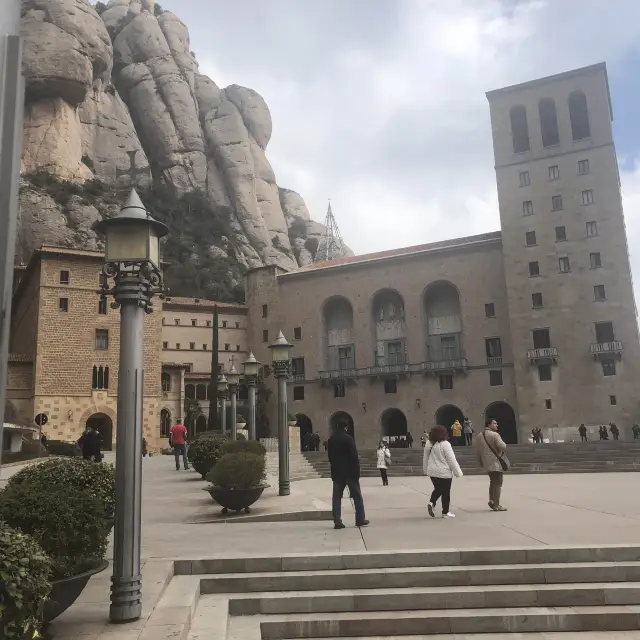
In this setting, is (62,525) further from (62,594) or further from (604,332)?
(604,332)

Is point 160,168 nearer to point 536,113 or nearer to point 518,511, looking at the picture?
point 536,113

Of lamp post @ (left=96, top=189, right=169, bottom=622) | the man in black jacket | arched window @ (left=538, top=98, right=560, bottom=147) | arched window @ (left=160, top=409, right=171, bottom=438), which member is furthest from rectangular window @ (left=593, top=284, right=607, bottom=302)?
lamp post @ (left=96, top=189, right=169, bottom=622)

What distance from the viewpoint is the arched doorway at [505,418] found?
4219 cm

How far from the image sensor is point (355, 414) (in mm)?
46406

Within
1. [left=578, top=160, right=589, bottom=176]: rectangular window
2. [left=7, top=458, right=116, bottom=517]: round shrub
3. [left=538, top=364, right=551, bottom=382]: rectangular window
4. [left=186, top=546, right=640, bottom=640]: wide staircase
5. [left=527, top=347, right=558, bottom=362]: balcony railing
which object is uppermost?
[left=578, top=160, right=589, bottom=176]: rectangular window

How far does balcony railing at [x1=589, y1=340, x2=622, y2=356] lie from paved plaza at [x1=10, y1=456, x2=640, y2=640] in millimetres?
26941

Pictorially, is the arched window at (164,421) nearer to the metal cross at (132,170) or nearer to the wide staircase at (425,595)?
the metal cross at (132,170)

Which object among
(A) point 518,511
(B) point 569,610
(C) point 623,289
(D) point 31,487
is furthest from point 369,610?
(C) point 623,289

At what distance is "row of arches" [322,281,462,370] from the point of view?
45438 millimetres

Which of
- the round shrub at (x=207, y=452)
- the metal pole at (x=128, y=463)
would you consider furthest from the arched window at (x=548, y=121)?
the metal pole at (x=128, y=463)

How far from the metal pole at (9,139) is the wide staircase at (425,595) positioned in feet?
10.7

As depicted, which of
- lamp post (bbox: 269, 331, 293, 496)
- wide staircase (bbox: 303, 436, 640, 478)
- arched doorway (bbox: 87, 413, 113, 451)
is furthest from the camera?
arched doorway (bbox: 87, 413, 113, 451)

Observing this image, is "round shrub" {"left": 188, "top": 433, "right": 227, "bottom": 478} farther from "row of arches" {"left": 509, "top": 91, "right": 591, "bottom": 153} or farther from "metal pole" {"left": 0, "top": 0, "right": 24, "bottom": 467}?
"row of arches" {"left": 509, "top": 91, "right": 591, "bottom": 153}

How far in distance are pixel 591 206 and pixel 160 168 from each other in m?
57.2
